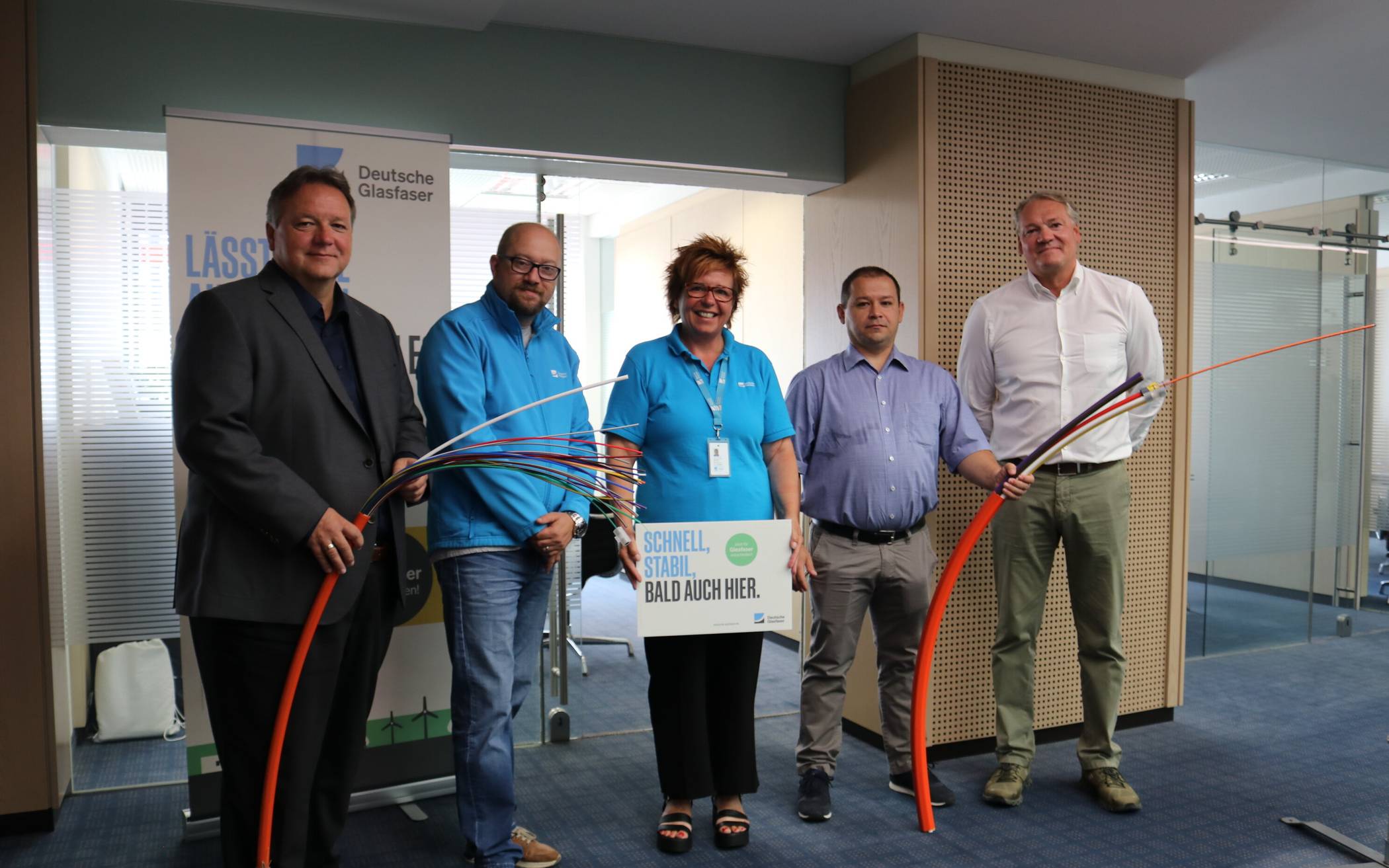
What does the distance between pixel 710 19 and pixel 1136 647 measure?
3218 millimetres

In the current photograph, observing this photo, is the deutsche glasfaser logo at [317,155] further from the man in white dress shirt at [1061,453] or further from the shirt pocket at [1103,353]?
the shirt pocket at [1103,353]

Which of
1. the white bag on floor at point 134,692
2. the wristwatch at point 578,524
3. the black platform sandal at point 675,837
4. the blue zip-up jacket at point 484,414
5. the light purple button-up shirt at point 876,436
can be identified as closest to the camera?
the blue zip-up jacket at point 484,414

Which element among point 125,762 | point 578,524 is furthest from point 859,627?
point 125,762

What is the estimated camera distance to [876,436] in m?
3.28

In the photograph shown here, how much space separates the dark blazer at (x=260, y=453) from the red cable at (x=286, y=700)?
9cm

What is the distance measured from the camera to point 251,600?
208cm

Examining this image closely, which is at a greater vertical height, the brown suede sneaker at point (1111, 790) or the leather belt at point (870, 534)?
the leather belt at point (870, 534)

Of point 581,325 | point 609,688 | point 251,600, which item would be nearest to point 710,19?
point 581,325

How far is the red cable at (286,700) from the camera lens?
203cm

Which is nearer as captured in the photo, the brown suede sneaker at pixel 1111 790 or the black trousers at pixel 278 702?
the black trousers at pixel 278 702

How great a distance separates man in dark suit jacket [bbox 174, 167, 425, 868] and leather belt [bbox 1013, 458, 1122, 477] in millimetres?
2132

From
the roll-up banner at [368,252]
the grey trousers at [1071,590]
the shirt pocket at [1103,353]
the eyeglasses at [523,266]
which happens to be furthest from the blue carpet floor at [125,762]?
the shirt pocket at [1103,353]

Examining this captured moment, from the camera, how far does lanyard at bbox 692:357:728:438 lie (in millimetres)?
2951

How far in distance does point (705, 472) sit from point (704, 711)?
746 millimetres
